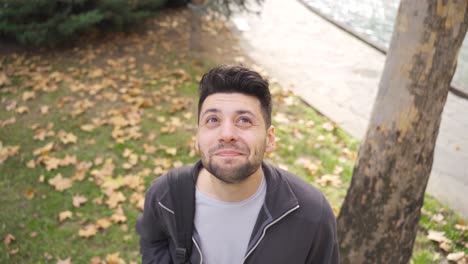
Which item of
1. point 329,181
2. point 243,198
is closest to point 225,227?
point 243,198

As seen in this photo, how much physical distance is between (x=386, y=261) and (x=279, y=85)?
3.95 metres

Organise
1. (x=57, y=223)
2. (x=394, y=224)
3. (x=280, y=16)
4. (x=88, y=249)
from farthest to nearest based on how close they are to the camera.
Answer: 1. (x=280, y=16)
2. (x=57, y=223)
3. (x=88, y=249)
4. (x=394, y=224)

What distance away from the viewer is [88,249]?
387cm

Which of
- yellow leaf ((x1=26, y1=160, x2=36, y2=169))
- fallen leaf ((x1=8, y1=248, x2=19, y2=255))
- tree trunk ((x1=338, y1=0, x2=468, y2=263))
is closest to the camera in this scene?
tree trunk ((x1=338, y1=0, x2=468, y2=263))

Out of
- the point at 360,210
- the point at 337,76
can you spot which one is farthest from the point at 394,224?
the point at 337,76

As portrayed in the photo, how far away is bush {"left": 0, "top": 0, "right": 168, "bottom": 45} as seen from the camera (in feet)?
22.5

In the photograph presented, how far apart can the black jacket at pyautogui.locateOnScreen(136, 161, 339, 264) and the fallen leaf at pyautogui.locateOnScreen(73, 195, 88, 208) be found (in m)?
2.41

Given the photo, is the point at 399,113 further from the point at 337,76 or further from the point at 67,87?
the point at 67,87

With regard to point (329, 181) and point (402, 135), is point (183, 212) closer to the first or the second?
point (402, 135)

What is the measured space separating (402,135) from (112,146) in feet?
11.3

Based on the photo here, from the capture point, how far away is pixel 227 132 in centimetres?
189

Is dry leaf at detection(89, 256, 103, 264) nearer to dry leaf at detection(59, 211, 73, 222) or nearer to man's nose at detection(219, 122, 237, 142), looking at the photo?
dry leaf at detection(59, 211, 73, 222)

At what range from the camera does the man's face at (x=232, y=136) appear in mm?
1862

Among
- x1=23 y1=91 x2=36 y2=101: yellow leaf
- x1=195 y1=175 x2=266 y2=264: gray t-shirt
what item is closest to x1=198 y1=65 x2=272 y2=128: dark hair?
x1=195 y1=175 x2=266 y2=264: gray t-shirt
